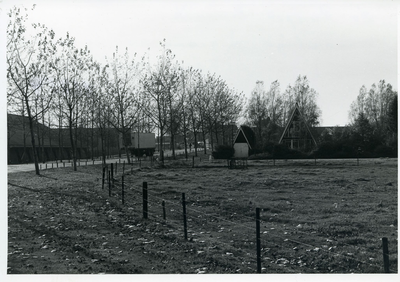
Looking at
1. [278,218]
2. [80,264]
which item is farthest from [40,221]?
[278,218]

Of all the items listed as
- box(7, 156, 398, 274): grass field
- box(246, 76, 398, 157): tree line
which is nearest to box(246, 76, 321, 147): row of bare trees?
box(246, 76, 398, 157): tree line

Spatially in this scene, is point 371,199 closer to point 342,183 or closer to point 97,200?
point 342,183

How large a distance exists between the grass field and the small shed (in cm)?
3330

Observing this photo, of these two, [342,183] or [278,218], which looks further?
[342,183]

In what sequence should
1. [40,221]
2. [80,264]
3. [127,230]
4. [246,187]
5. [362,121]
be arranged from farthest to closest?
[362,121] → [246,187] → [40,221] → [127,230] → [80,264]

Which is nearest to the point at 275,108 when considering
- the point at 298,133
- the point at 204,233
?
the point at 298,133

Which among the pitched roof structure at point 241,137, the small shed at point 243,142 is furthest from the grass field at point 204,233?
the pitched roof structure at point 241,137

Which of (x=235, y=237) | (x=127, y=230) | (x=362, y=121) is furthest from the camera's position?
(x=362, y=121)

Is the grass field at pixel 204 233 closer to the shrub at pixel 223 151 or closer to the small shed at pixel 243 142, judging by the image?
the shrub at pixel 223 151

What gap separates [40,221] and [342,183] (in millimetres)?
14115

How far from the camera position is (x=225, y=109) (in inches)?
1869

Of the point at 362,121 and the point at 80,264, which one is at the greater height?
the point at 362,121

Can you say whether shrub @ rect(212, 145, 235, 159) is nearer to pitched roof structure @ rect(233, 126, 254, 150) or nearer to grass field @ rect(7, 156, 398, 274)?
pitched roof structure @ rect(233, 126, 254, 150)

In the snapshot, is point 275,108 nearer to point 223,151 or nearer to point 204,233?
point 223,151
